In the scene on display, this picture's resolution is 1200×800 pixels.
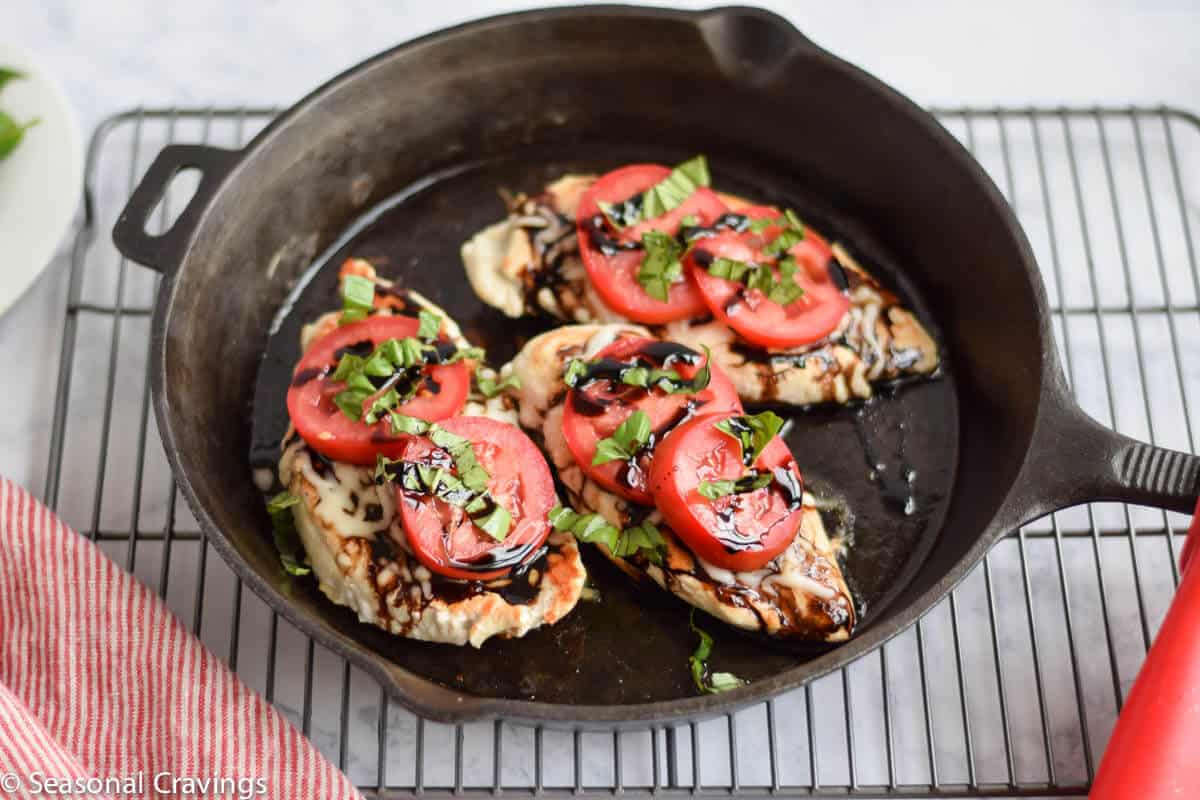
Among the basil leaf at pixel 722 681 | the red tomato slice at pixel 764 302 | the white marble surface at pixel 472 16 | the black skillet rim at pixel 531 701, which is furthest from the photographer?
the white marble surface at pixel 472 16

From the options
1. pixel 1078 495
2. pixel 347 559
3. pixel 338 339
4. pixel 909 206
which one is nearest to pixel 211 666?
pixel 347 559

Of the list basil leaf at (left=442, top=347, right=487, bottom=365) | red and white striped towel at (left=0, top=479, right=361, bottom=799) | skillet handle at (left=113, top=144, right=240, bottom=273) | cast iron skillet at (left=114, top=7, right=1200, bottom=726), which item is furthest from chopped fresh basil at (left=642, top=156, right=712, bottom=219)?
red and white striped towel at (left=0, top=479, right=361, bottom=799)

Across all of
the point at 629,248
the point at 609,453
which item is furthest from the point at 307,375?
the point at 629,248

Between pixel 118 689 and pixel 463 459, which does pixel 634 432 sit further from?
pixel 118 689

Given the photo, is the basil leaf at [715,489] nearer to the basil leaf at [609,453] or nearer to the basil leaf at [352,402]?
the basil leaf at [609,453]

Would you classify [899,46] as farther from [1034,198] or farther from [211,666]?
[211,666]

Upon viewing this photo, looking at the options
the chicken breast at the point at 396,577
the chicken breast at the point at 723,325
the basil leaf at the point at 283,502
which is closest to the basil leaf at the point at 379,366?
the chicken breast at the point at 396,577

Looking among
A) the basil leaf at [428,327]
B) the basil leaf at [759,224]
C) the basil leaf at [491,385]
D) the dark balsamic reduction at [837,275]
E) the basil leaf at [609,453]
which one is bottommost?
the basil leaf at [609,453]
